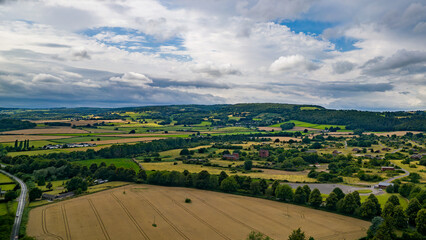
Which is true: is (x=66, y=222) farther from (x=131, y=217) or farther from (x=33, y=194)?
(x=33, y=194)

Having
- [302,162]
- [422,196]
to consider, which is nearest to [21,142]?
[302,162]

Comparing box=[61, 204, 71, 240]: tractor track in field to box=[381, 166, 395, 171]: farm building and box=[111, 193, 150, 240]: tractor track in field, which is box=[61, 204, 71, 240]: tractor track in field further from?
box=[381, 166, 395, 171]: farm building

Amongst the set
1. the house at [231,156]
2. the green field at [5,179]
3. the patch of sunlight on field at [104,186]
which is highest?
the house at [231,156]

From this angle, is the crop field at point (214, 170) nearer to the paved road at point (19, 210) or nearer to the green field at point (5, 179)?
the paved road at point (19, 210)

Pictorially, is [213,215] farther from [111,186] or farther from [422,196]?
[422,196]

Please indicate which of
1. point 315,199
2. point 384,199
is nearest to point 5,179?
point 315,199

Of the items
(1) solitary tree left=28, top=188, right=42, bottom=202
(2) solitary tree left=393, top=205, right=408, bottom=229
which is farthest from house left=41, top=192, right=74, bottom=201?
(2) solitary tree left=393, top=205, right=408, bottom=229

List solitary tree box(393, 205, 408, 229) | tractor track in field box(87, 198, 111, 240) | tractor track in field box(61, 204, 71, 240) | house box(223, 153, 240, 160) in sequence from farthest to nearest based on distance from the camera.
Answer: house box(223, 153, 240, 160), solitary tree box(393, 205, 408, 229), tractor track in field box(61, 204, 71, 240), tractor track in field box(87, 198, 111, 240)

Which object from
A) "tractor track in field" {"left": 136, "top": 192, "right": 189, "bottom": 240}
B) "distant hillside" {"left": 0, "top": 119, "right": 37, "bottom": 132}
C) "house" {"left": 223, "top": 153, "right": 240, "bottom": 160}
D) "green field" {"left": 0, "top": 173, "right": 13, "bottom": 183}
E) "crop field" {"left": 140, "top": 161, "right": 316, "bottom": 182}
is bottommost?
"green field" {"left": 0, "top": 173, "right": 13, "bottom": 183}

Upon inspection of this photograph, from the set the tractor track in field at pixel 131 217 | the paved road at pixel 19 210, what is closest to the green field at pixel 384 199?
the tractor track in field at pixel 131 217
